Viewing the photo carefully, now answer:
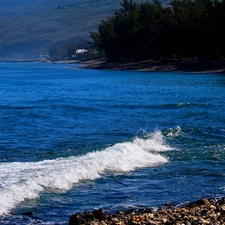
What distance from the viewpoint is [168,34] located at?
84.9 meters

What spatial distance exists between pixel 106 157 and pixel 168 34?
2724 inches

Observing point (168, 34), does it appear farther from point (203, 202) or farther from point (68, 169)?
point (203, 202)

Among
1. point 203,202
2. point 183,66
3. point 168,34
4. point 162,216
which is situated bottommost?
point 183,66

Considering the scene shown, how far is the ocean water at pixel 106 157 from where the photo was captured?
1307 cm

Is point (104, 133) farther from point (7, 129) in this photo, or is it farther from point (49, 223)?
point (49, 223)

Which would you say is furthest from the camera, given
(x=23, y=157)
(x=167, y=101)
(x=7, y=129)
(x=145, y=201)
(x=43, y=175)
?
(x=167, y=101)

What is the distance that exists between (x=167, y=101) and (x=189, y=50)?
48.1 m

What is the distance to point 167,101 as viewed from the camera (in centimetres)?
3644

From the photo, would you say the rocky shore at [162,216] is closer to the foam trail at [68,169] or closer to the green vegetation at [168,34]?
the foam trail at [68,169]

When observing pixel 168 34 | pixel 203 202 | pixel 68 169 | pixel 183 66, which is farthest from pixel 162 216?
pixel 168 34

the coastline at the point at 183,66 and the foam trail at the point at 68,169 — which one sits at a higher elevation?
the foam trail at the point at 68,169

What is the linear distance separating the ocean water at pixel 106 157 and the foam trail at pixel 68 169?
3 centimetres

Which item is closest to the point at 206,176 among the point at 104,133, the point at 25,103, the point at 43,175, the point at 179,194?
the point at 179,194

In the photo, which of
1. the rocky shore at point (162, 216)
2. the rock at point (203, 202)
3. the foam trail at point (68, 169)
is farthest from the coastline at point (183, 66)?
the rocky shore at point (162, 216)
